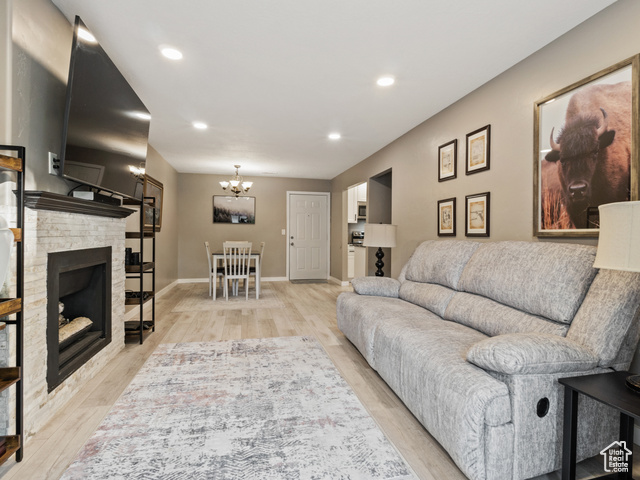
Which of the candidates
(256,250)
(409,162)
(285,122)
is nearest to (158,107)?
(285,122)

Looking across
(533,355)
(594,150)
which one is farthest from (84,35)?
(594,150)

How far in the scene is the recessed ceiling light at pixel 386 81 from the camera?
9.23ft

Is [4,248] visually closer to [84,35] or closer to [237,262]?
[84,35]

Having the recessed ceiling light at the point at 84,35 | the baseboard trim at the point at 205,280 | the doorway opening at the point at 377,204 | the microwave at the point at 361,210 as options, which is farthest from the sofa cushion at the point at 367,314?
the baseboard trim at the point at 205,280

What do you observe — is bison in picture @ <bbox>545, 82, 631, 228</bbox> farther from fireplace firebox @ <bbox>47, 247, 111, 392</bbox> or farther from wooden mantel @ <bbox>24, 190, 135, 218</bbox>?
fireplace firebox @ <bbox>47, 247, 111, 392</bbox>

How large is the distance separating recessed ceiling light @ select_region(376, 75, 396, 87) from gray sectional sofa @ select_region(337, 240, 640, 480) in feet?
5.13

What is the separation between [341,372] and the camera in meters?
2.62

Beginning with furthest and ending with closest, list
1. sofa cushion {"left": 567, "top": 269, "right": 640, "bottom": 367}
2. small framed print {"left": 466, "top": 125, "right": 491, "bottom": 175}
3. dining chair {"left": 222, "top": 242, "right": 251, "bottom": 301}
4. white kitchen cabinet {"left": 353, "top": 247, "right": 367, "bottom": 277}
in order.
Result: 1. white kitchen cabinet {"left": 353, "top": 247, "right": 367, "bottom": 277}
2. dining chair {"left": 222, "top": 242, "right": 251, "bottom": 301}
3. small framed print {"left": 466, "top": 125, "right": 491, "bottom": 175}
4. sofa cushion {"left": 567, "top": 269, "right": 640, "bottom": 367}

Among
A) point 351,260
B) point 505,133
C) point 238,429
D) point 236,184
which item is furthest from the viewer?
point 351,260

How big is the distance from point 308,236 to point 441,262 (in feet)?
16.8

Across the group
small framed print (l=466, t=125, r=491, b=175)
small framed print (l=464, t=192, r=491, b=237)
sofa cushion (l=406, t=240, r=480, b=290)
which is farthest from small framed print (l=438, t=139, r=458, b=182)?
sofa cushion (l=406, t=240, r=480, b=290)

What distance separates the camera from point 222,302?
527 centimetres

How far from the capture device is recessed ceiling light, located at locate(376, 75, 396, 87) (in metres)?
2.81

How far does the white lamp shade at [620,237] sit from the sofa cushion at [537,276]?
497 mm
